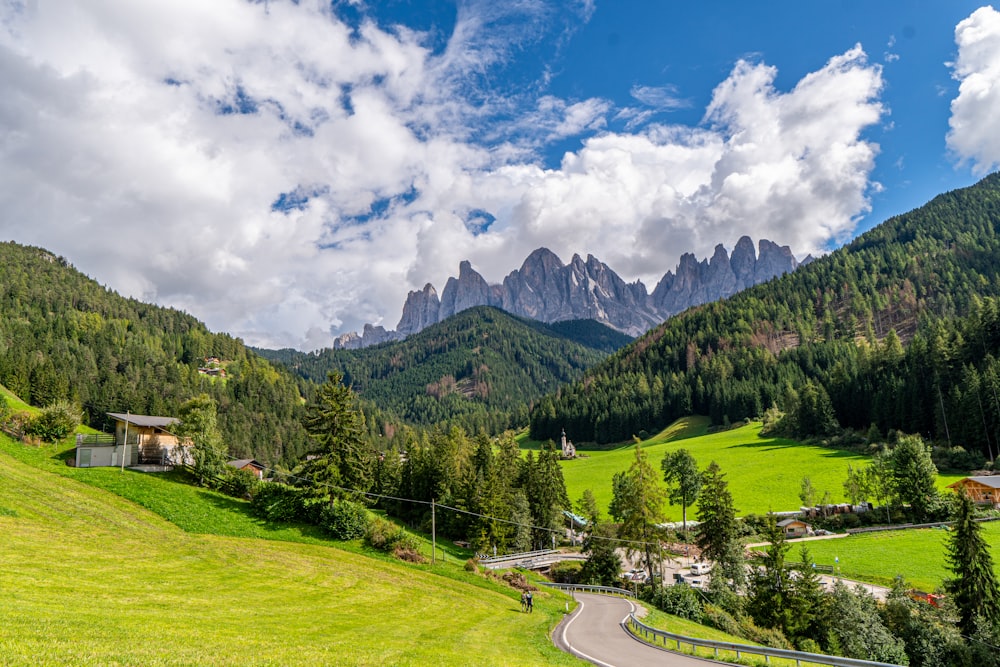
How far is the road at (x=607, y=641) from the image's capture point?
23688 millimetres

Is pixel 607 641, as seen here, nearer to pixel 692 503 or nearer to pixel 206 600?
pixel 206 600

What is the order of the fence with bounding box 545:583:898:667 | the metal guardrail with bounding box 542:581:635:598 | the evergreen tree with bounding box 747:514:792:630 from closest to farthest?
1. the fence with bounding box 545:583:898:667
2. the evergreen tree with bounding box 747:514:792:630
3. the metal guardrail with bounding box 542:581:635:598

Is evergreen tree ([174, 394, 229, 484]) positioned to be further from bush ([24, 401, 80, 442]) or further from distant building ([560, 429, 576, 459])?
distant building ([560, 429, 576, 459])

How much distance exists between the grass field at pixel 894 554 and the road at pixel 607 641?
30.3 meters

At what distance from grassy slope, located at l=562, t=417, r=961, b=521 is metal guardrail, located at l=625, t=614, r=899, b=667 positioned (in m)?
55.8

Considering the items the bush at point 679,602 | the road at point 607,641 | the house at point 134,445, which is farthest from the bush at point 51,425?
the bush at point 679,602

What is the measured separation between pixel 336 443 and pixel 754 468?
8491cm

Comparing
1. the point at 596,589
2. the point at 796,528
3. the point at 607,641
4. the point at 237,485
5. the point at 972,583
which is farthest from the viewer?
the point at 796,528

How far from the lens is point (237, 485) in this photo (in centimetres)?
4831

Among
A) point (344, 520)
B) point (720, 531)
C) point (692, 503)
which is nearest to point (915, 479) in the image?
point (692, 503)

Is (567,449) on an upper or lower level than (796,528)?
upper

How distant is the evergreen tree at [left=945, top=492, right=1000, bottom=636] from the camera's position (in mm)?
40750

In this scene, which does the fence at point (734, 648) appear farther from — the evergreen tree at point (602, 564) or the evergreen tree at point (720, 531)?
the evergreen tree at point (720, 531)

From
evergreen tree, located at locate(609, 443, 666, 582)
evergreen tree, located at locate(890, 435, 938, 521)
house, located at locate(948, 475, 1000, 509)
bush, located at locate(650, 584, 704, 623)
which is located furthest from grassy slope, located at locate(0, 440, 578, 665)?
house, located at locate(948, 475, 1000, 509)
